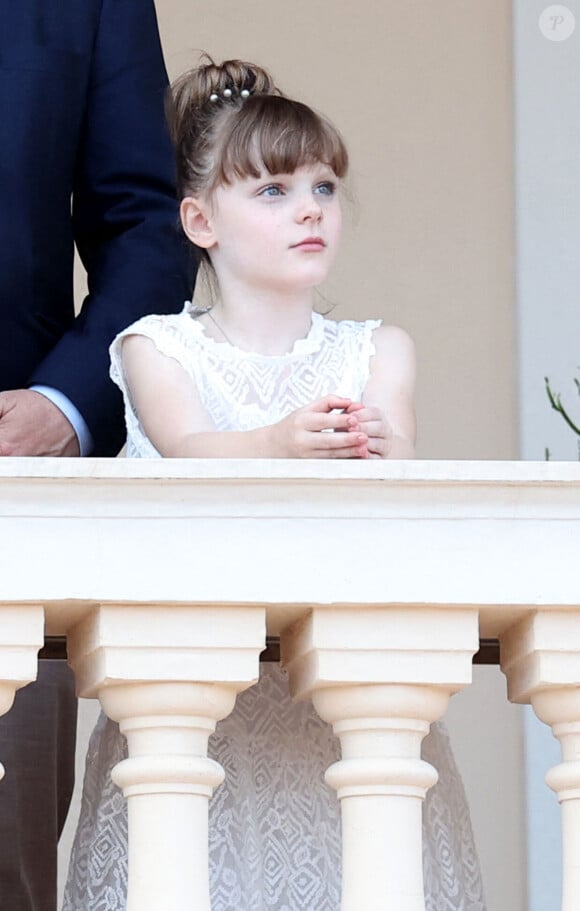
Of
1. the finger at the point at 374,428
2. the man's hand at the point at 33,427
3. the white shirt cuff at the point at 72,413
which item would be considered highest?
the white shirt cuff at the point at 72,413

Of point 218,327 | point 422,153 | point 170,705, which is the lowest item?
point 170,705

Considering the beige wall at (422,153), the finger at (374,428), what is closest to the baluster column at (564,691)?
the finger at (374,428)

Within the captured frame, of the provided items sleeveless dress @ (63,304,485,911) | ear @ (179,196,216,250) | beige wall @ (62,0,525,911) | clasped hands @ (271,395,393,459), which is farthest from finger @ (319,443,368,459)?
beige wall @ (62,0,525,911)

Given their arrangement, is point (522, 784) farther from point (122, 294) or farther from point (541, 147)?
point (122, 294)

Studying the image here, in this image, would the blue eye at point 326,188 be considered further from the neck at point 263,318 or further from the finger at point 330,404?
the finger at point 330,404

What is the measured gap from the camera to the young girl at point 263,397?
1935mm

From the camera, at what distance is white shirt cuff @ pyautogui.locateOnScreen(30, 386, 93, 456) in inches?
93.9

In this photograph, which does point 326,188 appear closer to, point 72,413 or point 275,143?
point 275,143

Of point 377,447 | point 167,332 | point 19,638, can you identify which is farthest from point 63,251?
point 19,638

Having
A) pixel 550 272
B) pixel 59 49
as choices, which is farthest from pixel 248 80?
pixel 550 272

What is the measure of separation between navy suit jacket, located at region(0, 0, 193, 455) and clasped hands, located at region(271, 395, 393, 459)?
62 cm

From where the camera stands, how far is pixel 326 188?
2.20 metres

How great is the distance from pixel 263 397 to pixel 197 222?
0.79 feet

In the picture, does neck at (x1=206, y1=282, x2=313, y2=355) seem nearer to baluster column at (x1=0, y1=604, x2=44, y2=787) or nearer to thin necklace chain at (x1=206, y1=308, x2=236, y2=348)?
thin necklace chain at (x1=206, y1=308, x2=236, y2=348)
